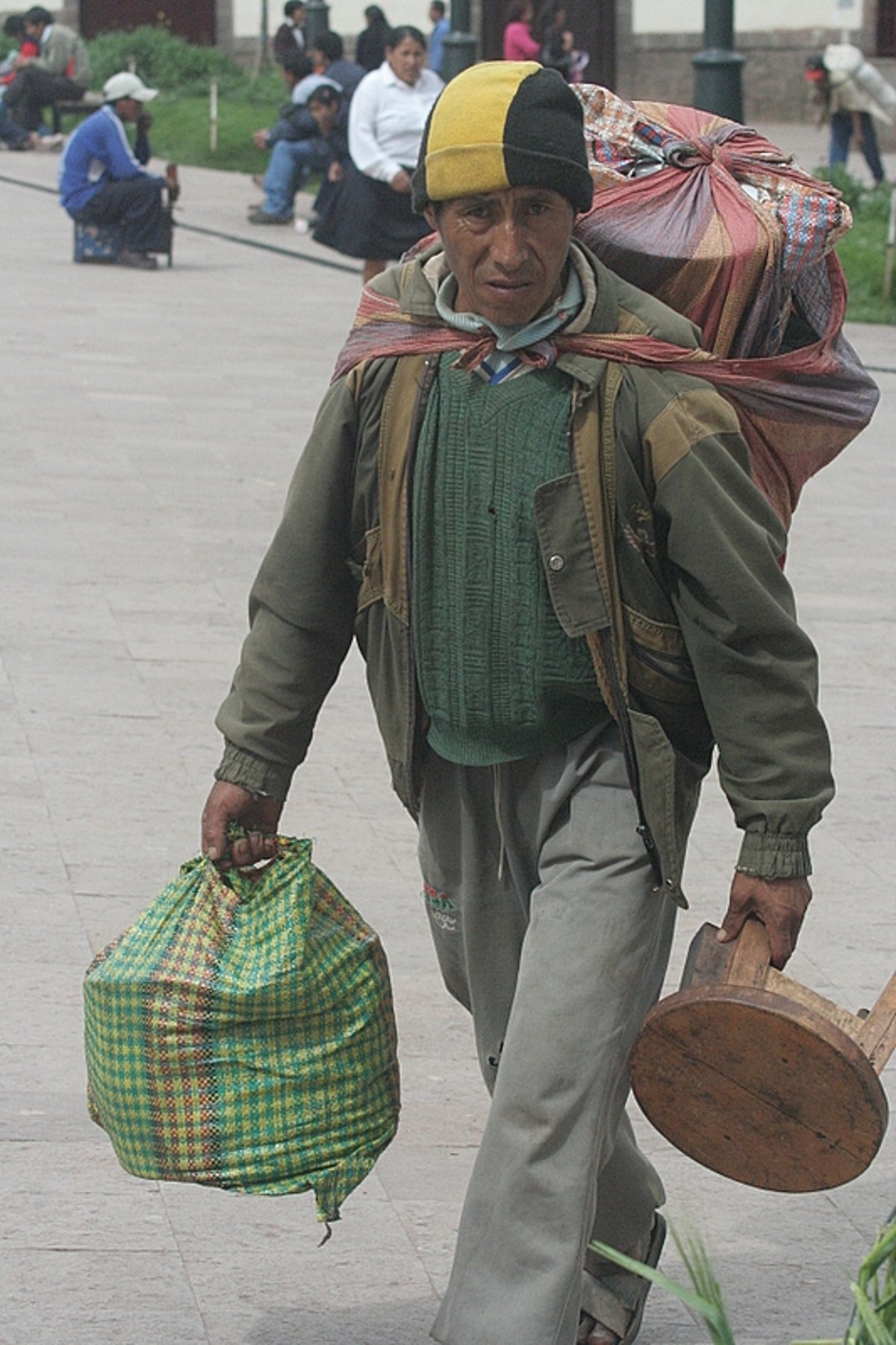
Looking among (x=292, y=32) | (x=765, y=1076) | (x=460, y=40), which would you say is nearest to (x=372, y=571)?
(x=765, y=1076)

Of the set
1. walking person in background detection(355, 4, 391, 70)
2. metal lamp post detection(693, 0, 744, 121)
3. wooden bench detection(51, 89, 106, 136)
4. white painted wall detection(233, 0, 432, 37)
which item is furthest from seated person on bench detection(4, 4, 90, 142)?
metal lamp post detection(693, 0, 744, 121)

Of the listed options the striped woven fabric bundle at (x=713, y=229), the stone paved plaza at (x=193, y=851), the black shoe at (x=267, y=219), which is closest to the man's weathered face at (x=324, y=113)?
the black shoe at (x=267, y=219)

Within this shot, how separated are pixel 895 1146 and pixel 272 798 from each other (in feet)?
4.83

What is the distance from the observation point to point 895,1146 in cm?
428

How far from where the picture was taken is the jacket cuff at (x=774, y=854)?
3.06 m

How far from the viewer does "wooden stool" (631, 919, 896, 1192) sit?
2830 millimetres

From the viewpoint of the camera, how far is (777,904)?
3084mm

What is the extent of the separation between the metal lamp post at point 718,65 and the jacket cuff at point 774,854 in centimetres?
1299

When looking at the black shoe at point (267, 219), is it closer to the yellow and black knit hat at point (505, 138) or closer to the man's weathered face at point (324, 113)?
the man's weathered face at point (324, 113)

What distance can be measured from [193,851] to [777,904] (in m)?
2.70

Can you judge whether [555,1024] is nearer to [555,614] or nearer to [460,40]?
→ [555,614]

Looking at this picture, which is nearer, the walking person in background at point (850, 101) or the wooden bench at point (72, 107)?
the walking person in background at point (850, 101)

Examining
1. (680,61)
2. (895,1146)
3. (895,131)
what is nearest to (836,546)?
(895,1146)

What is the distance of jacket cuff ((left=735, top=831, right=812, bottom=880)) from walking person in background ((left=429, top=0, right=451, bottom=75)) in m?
26.1
